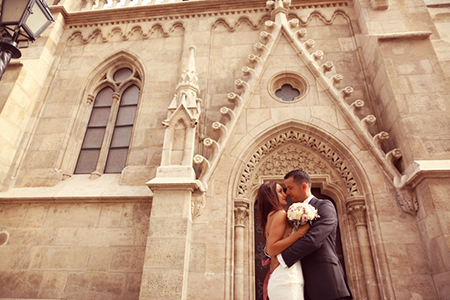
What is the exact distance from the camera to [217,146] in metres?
5.14

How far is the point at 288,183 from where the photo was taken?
8.52ft

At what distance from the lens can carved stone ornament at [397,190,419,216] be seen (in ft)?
14.3

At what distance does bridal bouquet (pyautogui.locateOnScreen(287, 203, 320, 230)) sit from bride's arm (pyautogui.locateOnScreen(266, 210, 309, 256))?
0.06 meters

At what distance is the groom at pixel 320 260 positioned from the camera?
209 cm

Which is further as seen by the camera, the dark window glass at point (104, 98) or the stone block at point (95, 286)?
the dark window glass at point (104, 98)

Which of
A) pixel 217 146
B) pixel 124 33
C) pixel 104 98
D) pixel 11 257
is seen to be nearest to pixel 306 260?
pixel 217 146

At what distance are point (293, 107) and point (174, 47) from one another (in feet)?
12.2

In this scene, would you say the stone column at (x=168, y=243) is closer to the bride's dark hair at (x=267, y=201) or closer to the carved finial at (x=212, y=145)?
the carved finial at (x=212, y=145)

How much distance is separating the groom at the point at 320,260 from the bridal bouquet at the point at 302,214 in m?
0.09

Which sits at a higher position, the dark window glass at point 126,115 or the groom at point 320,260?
the dark window glass at point 126,115

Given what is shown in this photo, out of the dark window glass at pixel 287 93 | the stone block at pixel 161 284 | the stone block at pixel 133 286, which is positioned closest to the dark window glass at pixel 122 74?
the dark window glass at pixel 287 93

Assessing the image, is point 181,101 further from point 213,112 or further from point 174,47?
point 174,47

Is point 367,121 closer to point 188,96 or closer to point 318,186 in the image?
point 318,186

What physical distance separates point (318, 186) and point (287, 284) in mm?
3534
